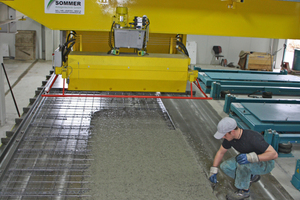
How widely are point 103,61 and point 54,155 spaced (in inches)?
53.8

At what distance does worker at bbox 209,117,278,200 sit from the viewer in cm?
291

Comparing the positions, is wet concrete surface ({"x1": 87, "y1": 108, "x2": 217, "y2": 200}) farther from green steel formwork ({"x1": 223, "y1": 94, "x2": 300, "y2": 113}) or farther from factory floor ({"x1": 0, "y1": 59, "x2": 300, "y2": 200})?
green steel formwork ({"x1": 223, "y1": 94, "x2": 300, "y2": 113})

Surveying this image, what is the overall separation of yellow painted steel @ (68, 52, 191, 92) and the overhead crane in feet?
0.04

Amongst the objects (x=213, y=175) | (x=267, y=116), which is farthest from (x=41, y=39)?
(x=213, y=175)

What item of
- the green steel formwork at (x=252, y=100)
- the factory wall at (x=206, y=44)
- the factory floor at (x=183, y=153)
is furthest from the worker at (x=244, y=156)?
the factory wall at (x=206, y=44)

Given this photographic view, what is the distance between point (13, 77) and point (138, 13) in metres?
6.43

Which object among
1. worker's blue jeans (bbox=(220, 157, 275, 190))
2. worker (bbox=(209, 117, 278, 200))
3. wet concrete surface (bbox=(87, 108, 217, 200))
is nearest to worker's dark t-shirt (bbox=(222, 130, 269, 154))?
worker (bbox=(209, 117, 278, 200))

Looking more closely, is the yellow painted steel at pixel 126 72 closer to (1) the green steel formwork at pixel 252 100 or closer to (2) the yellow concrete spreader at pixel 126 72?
(2) the yellow concrete spreader at pixel 126 72

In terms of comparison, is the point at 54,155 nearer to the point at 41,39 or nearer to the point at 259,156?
the point at 259,156

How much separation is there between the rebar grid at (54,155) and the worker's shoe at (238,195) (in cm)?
148

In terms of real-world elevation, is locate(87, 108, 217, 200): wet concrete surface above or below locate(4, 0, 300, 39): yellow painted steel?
below

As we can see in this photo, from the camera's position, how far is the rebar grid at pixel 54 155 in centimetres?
288

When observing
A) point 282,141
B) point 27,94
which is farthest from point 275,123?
point 27,94

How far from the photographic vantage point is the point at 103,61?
3936 millimetres
